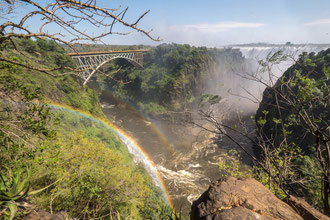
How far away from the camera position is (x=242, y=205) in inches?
112

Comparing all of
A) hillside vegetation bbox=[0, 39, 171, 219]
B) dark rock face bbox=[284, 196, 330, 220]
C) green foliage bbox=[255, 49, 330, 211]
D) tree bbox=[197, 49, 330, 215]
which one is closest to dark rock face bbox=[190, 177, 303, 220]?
dark rock face bbox=[284, 196, 330, 220]

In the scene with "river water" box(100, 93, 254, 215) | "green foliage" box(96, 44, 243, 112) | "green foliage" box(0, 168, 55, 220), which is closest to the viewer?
"green foliage" box(0, 168, 55, 220)

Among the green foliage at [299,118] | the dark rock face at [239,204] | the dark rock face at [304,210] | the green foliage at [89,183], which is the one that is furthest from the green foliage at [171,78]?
the dark rock face at [304,210]

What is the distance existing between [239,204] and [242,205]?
0.05m

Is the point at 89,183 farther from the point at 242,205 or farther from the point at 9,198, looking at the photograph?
the point at 242,205

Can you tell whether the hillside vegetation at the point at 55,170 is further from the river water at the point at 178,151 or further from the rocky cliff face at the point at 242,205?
the river water at the point at 178,151

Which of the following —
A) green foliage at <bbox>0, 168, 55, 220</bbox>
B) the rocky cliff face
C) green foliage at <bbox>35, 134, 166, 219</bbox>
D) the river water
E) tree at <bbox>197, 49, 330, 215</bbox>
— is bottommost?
the river water

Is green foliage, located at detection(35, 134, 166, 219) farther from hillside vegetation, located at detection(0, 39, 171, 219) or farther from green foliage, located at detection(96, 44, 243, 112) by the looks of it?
green foliage, located at detection(96, 44, 243, 112)

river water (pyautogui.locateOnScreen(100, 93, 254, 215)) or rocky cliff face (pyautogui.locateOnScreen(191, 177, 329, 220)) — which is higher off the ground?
rocky cliff face (pyautogui.locateOnScreen(191, 177, 329, 220))

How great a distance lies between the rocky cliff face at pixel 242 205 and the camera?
8.54 feet

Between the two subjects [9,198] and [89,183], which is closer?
[9,198]

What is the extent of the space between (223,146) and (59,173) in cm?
2007

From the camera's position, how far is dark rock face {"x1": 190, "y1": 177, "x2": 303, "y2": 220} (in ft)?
8.51

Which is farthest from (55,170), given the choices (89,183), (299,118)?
(299,118)
